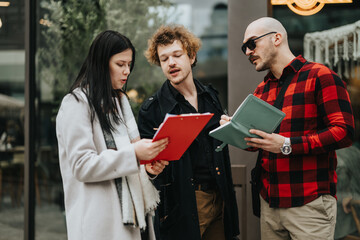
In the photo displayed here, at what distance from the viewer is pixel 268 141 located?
2.29 m

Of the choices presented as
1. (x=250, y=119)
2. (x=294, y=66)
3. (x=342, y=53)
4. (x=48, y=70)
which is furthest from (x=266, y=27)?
(x=48, y=70)

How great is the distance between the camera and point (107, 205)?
1.98 meters

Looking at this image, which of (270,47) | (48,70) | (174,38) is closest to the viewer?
(270,47)

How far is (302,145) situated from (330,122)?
0.69 ft

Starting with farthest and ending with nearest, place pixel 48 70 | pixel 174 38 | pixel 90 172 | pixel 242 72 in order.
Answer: pixel 48 70
pixel 242 72
pixel 174 38
pixel 90 172

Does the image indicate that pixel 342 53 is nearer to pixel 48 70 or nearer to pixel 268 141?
pixel 268 141

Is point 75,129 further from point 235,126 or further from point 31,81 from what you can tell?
point 31,81

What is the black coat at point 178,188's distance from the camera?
2625 mm

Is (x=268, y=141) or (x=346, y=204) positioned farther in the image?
(x=346, y=204)

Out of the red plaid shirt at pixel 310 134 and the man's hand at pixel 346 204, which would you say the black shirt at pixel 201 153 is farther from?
the man's hand at pixel 346 204

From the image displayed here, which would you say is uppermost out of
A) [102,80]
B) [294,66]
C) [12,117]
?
[294,66]

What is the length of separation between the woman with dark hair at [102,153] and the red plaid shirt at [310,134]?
86cm

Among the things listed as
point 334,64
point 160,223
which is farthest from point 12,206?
point 334,64

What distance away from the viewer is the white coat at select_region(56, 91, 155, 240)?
6.30 feet
